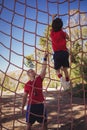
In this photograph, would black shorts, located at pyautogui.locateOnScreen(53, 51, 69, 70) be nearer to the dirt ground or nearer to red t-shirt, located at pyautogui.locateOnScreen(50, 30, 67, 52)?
red t-shirt, located at pyautogui.locateOnScreen(50, 30, 67, 52)

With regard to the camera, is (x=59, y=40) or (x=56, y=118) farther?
(x=56, y=118)

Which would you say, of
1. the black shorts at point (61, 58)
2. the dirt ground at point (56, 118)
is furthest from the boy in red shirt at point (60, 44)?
the dirt ground at point (56, 118)

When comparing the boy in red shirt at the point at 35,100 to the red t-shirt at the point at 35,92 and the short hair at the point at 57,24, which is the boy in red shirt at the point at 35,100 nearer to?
the red t-shirt at the point at 35,92

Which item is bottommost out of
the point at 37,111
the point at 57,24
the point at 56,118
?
the point at 56,118

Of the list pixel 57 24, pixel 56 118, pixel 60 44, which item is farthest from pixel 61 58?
pixel 56 118

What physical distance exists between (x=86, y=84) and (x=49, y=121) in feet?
11.7

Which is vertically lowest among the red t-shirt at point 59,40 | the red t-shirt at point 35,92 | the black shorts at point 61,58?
the red t-shirt at point 35,92

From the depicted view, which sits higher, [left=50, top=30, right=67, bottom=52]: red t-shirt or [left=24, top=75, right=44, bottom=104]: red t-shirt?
[left=50, top=30, right=67, bottom=52]: red t-shirt

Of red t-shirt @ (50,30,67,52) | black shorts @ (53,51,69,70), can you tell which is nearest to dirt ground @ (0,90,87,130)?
black shorts @ (53,51,69,70)

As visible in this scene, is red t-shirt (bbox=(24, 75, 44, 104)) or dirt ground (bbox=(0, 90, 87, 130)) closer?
red t-shirt (bbox=(24, 75, 44, 104))

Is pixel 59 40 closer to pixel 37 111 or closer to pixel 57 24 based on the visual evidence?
pixel 57 24

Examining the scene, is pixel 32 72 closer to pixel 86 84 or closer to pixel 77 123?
pixel 77 123

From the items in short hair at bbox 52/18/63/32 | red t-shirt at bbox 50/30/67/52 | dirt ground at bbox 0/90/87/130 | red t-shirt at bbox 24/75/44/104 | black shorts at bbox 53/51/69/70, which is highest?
short hair at bbox 52/18/63/32

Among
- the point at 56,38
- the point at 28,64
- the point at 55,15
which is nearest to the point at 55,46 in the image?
the point at 56,38
